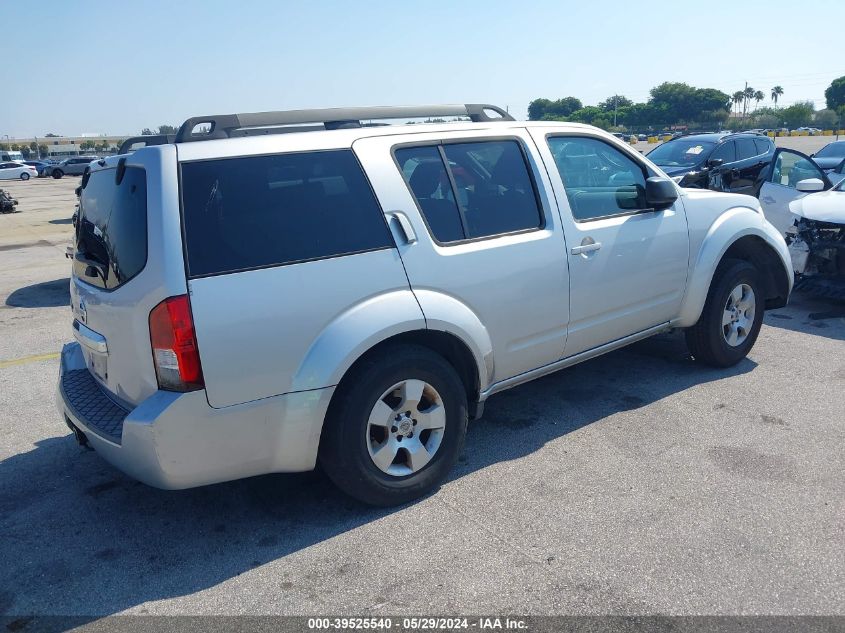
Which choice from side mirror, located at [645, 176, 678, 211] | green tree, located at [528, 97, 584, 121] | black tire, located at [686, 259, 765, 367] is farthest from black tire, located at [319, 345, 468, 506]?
green tree, located at [528, 97, 584, 121]

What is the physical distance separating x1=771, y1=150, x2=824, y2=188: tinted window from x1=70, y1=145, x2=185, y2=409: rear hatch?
27.1 feet

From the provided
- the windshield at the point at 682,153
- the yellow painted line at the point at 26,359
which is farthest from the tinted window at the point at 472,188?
the windshield at the point at 682,153

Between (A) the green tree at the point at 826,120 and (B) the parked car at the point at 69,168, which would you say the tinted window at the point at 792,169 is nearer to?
(B) the parked car at the point at 69,168

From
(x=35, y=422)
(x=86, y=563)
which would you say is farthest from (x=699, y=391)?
(x=35, y=422)

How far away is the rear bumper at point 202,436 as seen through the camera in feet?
9.72

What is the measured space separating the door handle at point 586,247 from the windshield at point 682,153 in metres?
8.48

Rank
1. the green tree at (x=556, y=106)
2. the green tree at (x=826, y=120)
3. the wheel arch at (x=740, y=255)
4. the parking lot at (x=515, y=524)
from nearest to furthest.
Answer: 1. the parking lot at (x=515, y=524)
2. the wheel arch at (x=740, y=255)
3. the green tree at (x=826, y=120)
4. the green tree at (x=556, y=106)

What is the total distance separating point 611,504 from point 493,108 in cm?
248

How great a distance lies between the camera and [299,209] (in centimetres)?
329

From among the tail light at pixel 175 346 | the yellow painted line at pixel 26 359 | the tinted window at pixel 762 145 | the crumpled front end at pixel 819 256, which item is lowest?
the yellow painted line at pixel 26 359

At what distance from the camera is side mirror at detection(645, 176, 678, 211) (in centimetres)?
458

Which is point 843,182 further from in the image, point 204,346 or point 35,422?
point 35,422

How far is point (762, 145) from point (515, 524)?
11726 millimetres

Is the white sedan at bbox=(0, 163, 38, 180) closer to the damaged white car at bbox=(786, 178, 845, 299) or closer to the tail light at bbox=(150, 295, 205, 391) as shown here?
the damaged white car at bbox=(786, 178, 845, 299)
